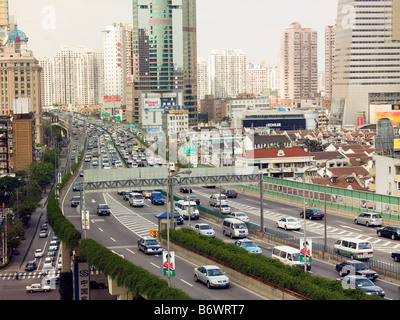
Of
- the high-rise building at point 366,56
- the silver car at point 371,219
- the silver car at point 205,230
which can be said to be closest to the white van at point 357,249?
the silver car at point 205,230

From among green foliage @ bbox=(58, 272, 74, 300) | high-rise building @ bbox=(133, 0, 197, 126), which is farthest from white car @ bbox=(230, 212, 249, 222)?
high-rise building @ bbox=(133, 0, 197, 126)

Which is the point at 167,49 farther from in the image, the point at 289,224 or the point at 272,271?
the point at 272,271

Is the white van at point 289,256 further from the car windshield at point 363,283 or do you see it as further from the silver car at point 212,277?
the car windshield at point 363,283

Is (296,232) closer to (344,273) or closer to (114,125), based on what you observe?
(344,273)

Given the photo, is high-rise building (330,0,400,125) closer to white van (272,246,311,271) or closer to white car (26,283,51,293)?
white car (26,283,51,293)

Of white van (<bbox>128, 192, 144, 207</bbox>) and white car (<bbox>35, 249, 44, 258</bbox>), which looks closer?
white car (<bbox>35, 249, 44, 258</bbox>)
